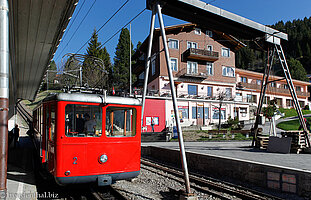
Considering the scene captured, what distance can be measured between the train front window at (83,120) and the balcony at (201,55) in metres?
31.4

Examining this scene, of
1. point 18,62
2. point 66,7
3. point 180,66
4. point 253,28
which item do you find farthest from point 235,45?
point 66,7

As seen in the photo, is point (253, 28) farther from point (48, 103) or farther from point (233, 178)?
point (48, 103)

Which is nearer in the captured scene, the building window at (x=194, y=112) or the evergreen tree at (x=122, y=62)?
the building window at (x=194, y=112)

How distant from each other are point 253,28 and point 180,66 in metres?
25.1

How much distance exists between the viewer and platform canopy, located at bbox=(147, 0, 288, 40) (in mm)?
9453

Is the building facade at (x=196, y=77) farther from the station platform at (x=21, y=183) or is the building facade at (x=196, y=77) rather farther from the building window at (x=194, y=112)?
the station platform at (x=21, y=183)

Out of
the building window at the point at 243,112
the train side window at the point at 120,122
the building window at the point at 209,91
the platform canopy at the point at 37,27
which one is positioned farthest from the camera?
the building window at the point at 243,112

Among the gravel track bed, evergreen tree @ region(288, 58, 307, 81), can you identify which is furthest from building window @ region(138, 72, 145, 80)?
evergreen tree @ region(288, 58, 307, 81)

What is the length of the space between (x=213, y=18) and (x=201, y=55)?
2698 cm

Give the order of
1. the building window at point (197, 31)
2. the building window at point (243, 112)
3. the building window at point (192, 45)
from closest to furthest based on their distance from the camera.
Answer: the building window at point (192, 45)
the building window at point (197, 31)
the building window at point (243, 112)

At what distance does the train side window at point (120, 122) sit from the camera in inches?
257

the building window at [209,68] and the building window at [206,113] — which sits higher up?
the building window at [209,68]

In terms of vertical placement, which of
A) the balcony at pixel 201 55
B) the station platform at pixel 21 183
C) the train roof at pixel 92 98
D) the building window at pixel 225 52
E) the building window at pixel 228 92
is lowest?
the station platform at pixel 21 183

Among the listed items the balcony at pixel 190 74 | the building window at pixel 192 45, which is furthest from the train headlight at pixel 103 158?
the building window at pixel 192 45
